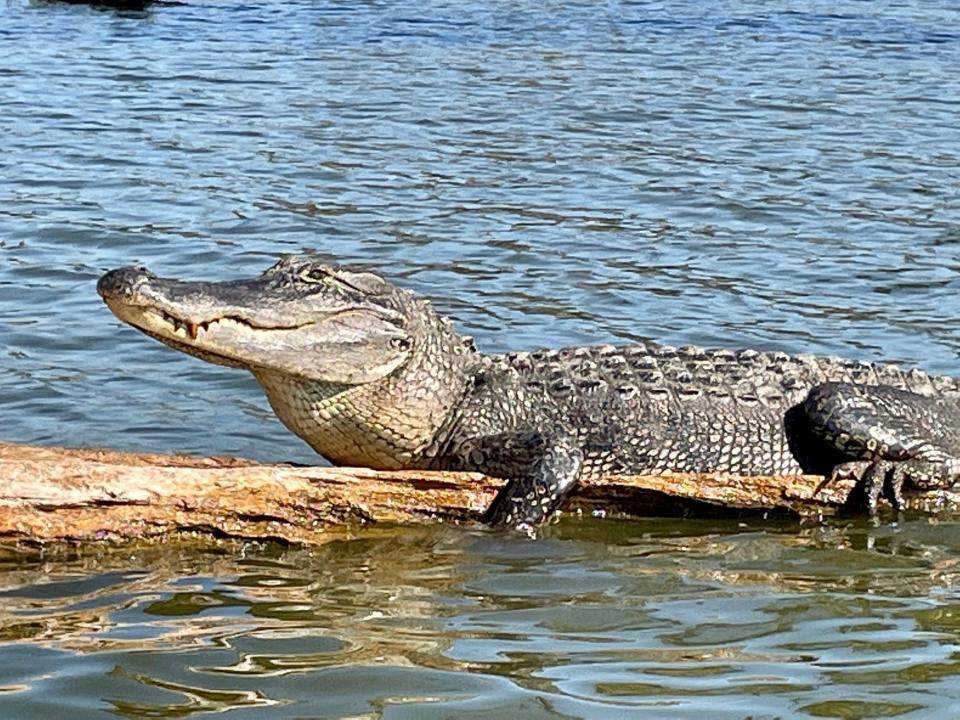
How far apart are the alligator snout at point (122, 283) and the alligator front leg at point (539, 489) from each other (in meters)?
1.45

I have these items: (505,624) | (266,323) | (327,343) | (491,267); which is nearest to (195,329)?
(266,323)

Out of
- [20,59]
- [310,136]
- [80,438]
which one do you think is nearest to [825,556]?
[80,438]

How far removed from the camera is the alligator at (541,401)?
20.1 ft

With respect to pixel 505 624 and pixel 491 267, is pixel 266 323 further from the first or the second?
pixel 491 267

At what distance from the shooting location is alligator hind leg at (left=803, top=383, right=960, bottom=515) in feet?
21.1

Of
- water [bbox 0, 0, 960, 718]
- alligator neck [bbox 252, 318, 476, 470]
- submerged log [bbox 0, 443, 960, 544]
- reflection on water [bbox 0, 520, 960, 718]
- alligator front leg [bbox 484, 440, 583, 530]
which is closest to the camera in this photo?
reflection on water [bbox 0, 520, 960, 718]

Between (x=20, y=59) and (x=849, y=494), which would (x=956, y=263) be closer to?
(x=849, y=494)

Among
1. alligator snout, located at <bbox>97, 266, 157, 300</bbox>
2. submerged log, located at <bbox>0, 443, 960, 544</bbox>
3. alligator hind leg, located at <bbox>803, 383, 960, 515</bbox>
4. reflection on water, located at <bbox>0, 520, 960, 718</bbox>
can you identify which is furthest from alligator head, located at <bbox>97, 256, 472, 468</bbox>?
alligator hind leg, located at <bbox>803, 383, 960, 515</bbox>

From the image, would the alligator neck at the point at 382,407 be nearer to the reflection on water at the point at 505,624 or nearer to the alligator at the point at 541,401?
the alligator at the point at 541,401

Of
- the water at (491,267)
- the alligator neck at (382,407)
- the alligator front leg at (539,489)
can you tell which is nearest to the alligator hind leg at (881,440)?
the water at (491,267)

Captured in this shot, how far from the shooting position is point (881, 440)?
21.2ft

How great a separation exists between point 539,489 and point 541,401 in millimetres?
611

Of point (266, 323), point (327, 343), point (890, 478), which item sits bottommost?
point (890, 478)

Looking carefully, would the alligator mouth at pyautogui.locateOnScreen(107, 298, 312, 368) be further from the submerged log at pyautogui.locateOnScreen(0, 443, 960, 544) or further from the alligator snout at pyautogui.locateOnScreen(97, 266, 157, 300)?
the submerged log at pyautogui.locateOnScreen(0, 443, 960, 544)
